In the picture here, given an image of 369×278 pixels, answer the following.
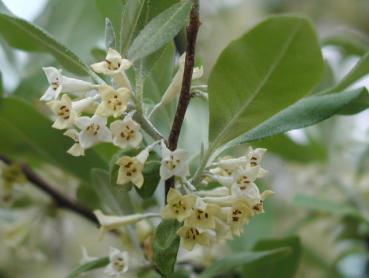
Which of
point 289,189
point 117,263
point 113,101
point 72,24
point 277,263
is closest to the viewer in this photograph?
point 113,101

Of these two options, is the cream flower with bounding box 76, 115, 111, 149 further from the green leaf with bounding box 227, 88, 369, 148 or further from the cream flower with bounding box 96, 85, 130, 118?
the green leaf with bounding box 227, 88, 369, 148

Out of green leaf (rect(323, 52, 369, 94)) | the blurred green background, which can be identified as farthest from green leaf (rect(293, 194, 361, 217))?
green leaf (rect(323, 52, 369, 94))

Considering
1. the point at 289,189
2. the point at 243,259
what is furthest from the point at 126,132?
the point at 289,189

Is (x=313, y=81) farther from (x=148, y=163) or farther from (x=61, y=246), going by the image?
(x=61, y=246)

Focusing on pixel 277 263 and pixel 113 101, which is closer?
pixel 113 101

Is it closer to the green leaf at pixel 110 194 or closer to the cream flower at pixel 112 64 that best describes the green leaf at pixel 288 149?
the green leaf at pixel 110 194

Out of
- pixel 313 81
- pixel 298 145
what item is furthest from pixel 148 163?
pixel 298 145

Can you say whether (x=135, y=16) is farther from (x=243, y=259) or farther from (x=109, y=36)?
(x=243, y=259)
